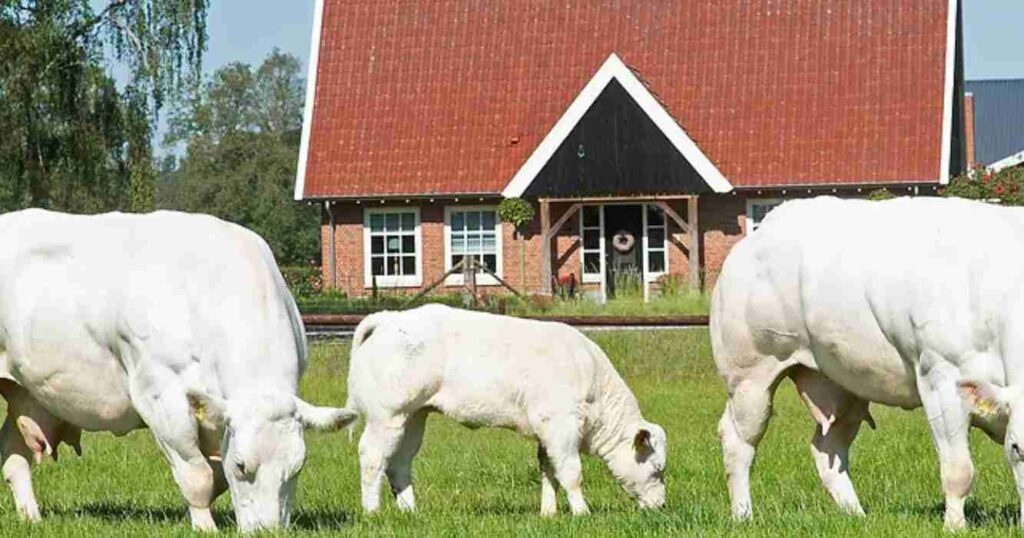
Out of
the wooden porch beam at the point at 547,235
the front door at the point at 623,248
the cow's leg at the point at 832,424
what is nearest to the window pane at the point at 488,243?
the wooden porch beam at the point at 547,235

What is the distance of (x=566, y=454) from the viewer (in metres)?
13.4

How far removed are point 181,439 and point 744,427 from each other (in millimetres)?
3838

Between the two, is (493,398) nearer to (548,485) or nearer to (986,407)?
(548,485)

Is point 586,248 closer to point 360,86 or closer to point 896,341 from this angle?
point 360,86

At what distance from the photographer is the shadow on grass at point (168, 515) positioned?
1168 cm

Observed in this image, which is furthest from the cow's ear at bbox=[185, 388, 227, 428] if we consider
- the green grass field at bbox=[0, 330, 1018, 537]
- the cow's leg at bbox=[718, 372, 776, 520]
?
the cow's leg at bbox=[718, 372, 776, 520]

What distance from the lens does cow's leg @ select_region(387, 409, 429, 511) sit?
44.0ft

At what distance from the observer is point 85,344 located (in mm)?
11789

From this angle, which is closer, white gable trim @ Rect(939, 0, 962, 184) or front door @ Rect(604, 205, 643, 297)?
white gable trim @ Rect(939, 0, 962, 184)

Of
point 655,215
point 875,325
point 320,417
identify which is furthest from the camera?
point 655,215

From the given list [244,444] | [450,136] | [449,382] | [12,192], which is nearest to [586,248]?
[450,136]

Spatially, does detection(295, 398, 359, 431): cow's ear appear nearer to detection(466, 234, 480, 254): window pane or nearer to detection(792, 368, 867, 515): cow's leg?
detection(792, 368, 867, 515): cow's leg

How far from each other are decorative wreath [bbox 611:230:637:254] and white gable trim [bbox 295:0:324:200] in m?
7.42

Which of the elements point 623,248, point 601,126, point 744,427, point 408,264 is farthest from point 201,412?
point 408,264
